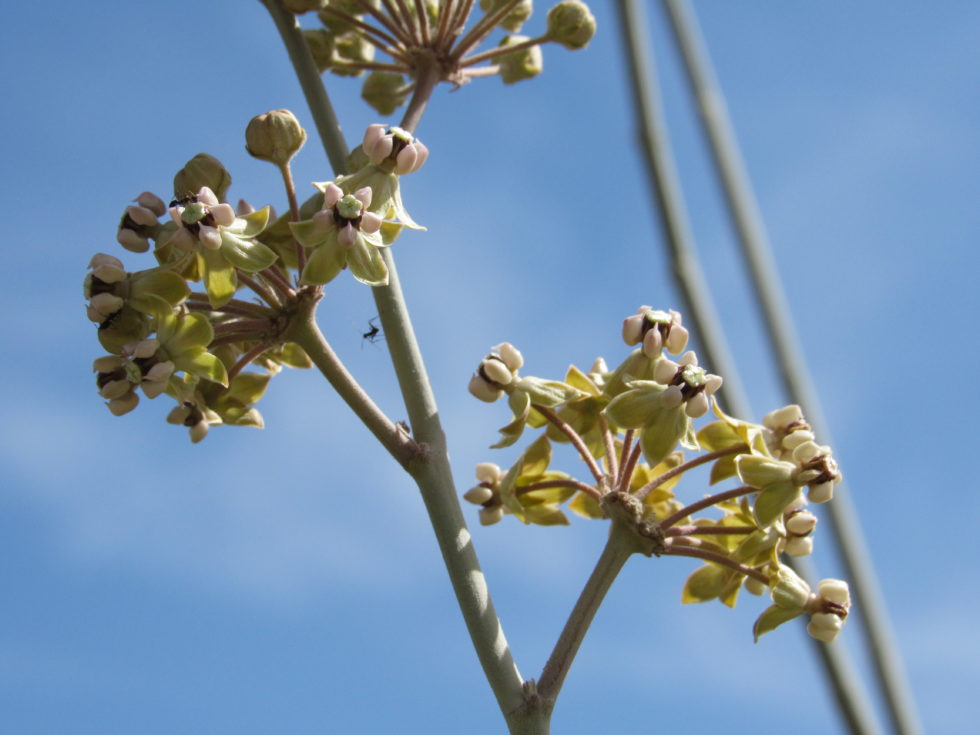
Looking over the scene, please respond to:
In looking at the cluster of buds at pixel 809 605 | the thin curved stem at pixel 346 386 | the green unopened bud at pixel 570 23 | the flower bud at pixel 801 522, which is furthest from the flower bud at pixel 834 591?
the green unopened bud at pixel 570 23

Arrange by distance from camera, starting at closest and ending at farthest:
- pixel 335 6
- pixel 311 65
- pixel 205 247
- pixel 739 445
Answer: pixel 205 247, pixel 739 445, pixel 311 65, pixel 335 6

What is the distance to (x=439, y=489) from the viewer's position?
7.81 ft

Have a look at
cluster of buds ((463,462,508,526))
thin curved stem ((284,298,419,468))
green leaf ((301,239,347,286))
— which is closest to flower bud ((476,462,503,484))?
cluster of buds ((463,462,508,526))

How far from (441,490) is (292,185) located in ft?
2.54

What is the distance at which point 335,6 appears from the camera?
10.5ft

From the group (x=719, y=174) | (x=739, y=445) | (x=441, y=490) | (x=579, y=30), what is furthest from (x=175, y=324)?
(x=579, y=30)

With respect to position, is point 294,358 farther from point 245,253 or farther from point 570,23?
point 570,23

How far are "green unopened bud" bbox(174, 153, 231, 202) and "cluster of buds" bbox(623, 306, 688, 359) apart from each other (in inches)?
37.6

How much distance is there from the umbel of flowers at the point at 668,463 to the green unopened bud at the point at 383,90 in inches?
61.4

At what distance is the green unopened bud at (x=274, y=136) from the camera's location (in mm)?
2566

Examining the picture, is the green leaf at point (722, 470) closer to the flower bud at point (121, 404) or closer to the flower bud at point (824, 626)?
the flower bud at point (824, 626)

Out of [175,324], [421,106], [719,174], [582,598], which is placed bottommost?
[582,598]

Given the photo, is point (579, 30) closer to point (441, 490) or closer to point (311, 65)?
point (311, 65)

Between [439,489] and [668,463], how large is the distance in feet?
2.03
